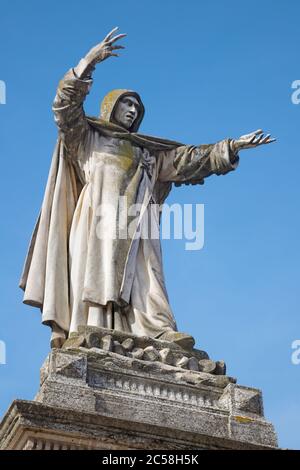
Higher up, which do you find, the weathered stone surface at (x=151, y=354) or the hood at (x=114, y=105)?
the hood at (x=114, y=105)

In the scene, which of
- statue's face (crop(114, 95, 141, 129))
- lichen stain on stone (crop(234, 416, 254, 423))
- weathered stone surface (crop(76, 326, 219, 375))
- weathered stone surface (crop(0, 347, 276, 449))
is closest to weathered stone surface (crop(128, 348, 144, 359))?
weathered stone surface (crop(76, 326, 219, 375))

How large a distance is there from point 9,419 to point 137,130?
19.7 feet

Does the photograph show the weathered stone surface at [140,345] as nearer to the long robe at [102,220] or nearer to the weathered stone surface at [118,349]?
the weathered stone surface at [118,349]

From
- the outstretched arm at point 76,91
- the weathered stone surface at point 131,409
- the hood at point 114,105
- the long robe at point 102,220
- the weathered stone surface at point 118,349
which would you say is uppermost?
the hood at point 114,105

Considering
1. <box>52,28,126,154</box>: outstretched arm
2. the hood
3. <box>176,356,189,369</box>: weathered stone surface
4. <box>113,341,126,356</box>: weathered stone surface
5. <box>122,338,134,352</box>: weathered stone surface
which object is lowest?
<box>176,356,189,369</box>: weathered stone surface

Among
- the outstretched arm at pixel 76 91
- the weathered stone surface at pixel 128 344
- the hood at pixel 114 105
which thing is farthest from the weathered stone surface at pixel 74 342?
the hood at pixel 114 105

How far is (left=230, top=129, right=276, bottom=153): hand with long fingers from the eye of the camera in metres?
16.1

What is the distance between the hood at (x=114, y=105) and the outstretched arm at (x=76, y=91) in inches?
28.2

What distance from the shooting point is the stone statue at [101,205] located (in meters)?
14.4

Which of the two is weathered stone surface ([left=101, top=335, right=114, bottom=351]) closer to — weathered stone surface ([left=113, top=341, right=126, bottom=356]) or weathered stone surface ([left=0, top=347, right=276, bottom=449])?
weathered stone surface ([left=113, top=341, right=126, bottom=356])

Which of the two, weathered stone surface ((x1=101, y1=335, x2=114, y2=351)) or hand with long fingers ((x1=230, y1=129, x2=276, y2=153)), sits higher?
hand with long fingers ((x1=230, y1=129, x2=276, y2=153))

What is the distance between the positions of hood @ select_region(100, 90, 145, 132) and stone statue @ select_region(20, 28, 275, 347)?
15mm

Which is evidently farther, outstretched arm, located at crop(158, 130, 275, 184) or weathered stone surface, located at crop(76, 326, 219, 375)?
outstretched arm, located at crop(158, 130, 275, 184)

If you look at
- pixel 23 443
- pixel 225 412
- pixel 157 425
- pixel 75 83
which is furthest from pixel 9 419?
pixel 75 83
